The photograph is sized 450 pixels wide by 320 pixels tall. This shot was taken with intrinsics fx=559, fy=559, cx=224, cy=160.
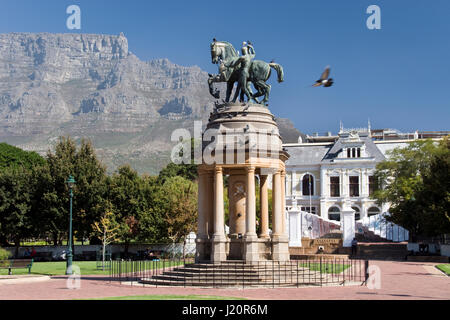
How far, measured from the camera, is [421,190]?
47.1m

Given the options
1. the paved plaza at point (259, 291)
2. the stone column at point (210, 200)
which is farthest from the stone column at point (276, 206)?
the paved plaza at point (259, 291)

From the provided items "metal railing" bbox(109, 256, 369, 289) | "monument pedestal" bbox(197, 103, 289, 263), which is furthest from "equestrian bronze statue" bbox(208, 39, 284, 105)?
"metal railing" bbox(109, 256, 369, 289)

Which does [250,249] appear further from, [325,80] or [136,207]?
[136,207]

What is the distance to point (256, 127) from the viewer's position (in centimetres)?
2605

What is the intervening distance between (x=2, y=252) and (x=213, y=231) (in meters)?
13.4

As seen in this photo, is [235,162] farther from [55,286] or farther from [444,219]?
[444,219]

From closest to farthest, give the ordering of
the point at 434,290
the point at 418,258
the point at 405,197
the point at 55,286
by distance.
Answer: the point at 434,290, the point at 55,286, the point at 418,258, the point at 405,197

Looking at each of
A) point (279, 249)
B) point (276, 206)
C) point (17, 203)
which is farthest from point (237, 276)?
point (17, 203)

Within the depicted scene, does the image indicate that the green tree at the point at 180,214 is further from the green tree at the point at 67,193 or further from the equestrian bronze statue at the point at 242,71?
the equestrian bronze statue at the point at 242,71

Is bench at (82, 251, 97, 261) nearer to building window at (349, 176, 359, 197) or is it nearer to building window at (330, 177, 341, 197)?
building window at (330, 177, 341, 197)

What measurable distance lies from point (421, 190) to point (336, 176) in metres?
45.4

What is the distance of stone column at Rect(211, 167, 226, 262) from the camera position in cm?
2508

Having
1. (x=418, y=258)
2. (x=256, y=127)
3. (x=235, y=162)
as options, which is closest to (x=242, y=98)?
(x=256, y=127)

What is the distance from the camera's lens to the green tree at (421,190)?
42719 millimetres
